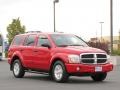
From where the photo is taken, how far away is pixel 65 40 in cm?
1919

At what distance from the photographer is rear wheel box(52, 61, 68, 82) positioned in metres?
17.9

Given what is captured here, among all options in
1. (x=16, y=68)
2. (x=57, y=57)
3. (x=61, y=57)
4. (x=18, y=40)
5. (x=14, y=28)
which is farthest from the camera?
(x=14, y=28)

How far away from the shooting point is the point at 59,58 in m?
18.1

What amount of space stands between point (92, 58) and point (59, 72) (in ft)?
4.25

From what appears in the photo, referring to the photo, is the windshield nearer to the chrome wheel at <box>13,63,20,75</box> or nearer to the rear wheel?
the rear wheel

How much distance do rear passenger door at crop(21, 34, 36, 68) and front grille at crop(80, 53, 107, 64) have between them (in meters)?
2.74

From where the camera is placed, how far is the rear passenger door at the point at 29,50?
19828 mm

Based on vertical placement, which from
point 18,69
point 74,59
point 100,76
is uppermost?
point 74,59

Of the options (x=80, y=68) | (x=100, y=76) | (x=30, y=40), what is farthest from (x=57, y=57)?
(x=30, y=40)

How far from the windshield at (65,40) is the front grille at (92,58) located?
4.22ft

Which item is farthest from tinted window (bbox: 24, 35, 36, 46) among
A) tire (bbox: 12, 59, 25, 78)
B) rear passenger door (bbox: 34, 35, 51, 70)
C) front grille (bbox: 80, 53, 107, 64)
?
front grille (bbox: 80, 53, 107, 64)

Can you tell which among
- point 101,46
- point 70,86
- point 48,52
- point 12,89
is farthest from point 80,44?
point 101,46

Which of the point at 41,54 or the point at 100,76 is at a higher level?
the point at 41,54

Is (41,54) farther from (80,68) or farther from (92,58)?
(92,58)
